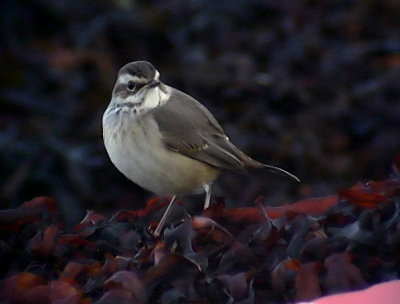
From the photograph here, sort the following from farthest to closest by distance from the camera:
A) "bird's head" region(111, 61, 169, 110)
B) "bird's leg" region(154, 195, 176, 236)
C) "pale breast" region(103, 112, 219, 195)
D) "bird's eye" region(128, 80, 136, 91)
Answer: "bird's eye" region(128, 80, 136, 91)
"bird's head" region(111, 61, 169, 110)
"pale breast" region(103, 112, 219, 195)
"bird's leg" region(154, 195, 176, 236)

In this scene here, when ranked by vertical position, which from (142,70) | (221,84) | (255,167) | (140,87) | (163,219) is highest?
(142,70)

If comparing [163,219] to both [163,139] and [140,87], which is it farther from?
[140,87]

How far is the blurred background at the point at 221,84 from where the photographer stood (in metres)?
7.24

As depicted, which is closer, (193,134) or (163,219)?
(163,219)

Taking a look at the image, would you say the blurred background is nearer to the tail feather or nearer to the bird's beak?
the tail feather

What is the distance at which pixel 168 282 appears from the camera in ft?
12.3

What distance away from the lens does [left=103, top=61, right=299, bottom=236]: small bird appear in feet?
19.7

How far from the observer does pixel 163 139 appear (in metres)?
6.11

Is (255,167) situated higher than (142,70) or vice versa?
(142,70)

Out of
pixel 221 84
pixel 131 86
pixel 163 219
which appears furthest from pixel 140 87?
pixel 163 219

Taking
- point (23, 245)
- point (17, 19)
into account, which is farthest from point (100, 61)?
point (23, 245)

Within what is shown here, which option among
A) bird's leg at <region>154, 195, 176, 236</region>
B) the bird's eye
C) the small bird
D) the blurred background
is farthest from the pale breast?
the blurred background

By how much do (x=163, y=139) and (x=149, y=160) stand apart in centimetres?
15

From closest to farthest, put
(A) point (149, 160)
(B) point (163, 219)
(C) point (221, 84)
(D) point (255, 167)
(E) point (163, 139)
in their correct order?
(B) point (163, 219) → (A) point (149, 160) → (E) point (163, 139) → (D) point (255, 167) → (C) point (221, 84)
